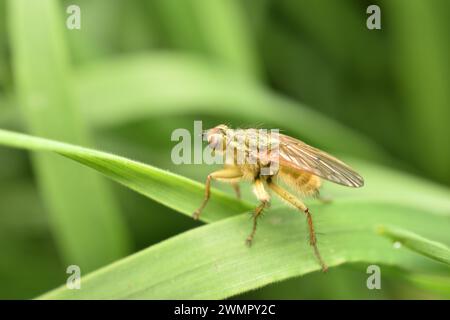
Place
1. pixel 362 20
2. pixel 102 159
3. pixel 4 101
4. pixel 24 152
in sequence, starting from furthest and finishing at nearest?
1. pixel 362 20
2. pixel 24 152
3. pixel 4 101
4. pixel 102 159

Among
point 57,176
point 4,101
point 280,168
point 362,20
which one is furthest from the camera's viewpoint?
point 362,20

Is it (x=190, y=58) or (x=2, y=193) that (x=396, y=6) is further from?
(x=2, y=193)

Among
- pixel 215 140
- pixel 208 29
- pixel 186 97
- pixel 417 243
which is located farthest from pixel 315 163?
pixel 208 29

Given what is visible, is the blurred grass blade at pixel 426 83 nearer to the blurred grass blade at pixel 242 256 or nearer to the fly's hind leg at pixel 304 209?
the blurred grass blade at pixel 242 256

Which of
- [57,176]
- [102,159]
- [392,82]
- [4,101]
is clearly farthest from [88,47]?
[392,82]

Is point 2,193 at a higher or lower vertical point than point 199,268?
higher

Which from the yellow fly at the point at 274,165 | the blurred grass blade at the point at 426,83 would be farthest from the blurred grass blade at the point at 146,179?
the blurred grass blade at the point at 426,83

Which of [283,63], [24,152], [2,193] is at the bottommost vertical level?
[2,193]
